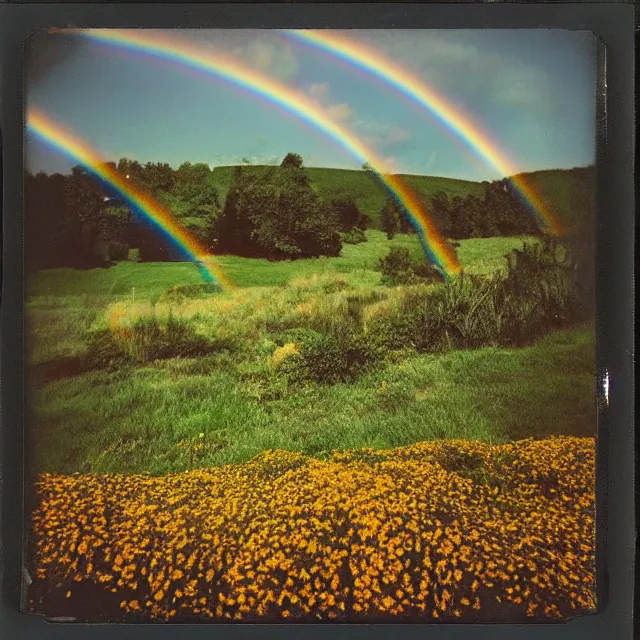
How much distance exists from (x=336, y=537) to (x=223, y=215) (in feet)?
7.03

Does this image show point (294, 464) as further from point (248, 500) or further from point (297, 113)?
point (297, 113)

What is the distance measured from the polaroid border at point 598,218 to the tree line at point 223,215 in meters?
0.26

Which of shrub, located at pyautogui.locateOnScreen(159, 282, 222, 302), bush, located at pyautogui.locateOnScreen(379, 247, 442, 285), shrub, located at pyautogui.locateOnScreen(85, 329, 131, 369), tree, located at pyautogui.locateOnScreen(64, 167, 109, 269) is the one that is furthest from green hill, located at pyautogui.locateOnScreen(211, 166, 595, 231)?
shrub, located at pyautogui.locateOnScreen(85, 329, 131, 369)

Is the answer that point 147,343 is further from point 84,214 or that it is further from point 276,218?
point 276,218

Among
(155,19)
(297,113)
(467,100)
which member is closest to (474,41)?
(467,100)

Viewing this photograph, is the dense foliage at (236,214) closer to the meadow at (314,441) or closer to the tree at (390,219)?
the tree at (390,219)

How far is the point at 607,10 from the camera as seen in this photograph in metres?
3.65

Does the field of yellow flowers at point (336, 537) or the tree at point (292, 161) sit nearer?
the field of yellow flowers at point (336, 537)

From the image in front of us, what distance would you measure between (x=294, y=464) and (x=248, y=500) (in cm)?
36

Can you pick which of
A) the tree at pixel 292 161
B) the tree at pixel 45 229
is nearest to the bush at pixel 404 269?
the tree at pixel 292 161

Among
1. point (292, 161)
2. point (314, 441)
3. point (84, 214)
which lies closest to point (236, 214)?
point (292, 161)

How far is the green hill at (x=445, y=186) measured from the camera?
12.0ft

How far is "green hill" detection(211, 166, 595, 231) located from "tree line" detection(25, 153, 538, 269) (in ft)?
0.15

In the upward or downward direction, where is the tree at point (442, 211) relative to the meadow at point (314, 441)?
upward
